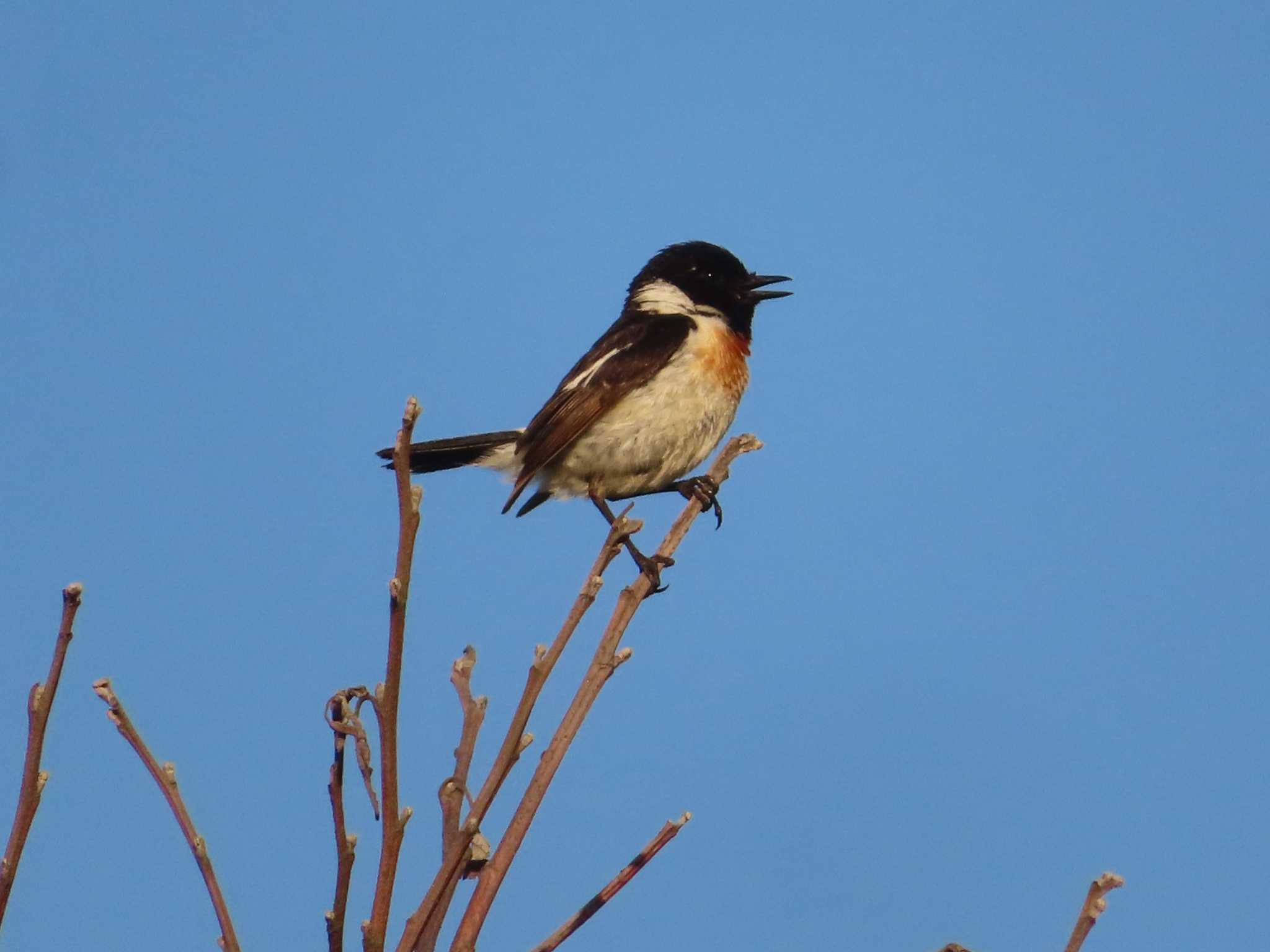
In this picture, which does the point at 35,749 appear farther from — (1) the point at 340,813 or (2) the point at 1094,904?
(2) the point at 1094,904

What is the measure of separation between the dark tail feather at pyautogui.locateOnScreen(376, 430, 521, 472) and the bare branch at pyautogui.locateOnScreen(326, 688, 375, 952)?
4.12 m

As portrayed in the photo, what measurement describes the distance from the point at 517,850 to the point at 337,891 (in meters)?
0.27

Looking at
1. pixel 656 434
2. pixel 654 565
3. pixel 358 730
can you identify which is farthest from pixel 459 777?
pixel 656 434

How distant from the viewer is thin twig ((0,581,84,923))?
1.63 metres

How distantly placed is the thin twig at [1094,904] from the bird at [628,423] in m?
3.98

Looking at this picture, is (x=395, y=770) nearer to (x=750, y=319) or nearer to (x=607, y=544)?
(x=607, y=544)

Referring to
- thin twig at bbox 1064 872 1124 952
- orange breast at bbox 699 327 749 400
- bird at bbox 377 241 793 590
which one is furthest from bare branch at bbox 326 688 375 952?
orange breast at bbox 699 327 749 400

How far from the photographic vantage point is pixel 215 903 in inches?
70.0

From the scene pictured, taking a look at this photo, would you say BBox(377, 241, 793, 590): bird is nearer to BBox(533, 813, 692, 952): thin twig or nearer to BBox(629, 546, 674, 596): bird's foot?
BBox(629, 546, 674, 596): bird's foot

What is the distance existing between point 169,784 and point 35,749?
0.23m

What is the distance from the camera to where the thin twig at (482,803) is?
176 cm

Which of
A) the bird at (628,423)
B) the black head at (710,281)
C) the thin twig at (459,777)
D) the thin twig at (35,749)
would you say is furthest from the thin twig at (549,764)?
the black head at (710,281)

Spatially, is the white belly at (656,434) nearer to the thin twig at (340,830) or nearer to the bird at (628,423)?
the bird at (628,423)

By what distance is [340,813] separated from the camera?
188 centimetres
